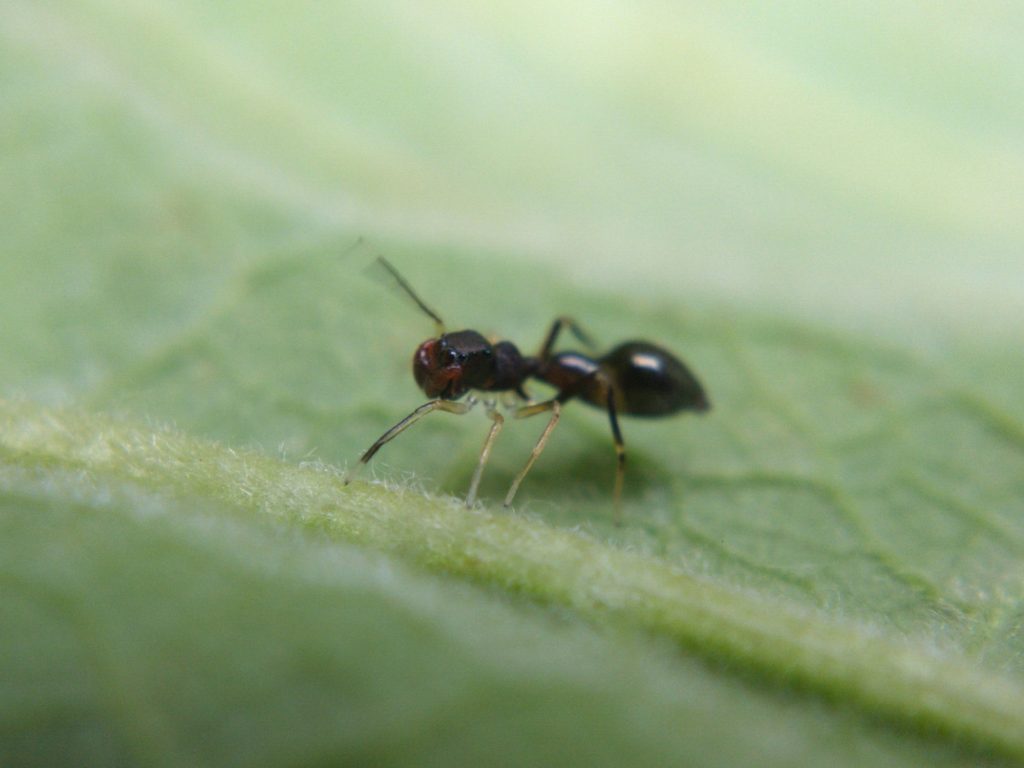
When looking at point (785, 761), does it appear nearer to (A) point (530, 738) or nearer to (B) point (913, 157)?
(A) point (530, 738)

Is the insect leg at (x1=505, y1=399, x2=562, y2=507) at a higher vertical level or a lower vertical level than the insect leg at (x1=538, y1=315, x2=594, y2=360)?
lower

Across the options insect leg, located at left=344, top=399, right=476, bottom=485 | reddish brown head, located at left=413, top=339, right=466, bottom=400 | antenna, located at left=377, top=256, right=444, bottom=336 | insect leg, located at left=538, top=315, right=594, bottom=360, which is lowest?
insect leg, located at left=344, top=399, right=476, bottom=485

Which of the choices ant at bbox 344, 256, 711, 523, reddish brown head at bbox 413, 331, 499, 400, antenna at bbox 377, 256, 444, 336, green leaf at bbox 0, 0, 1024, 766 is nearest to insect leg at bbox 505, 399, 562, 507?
ant at bbox 344, 256, 711, 523

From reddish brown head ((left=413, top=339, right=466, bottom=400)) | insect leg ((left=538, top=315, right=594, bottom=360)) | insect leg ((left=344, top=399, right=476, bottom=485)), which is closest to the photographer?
insect leg ((left=344, top=399, right=476, bottom=485))

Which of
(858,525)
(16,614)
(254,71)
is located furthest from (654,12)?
(16,614)

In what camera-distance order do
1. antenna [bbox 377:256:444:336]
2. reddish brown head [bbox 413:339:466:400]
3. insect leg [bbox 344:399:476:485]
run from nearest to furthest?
insect leg [bbox 344:399:476:485] → reddish brown head [bbox 413:339:466:400] → antenna [bbox 377:256:444:336]

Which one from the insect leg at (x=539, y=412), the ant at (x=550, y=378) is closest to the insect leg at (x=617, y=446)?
the ant at (x=550, y=378)

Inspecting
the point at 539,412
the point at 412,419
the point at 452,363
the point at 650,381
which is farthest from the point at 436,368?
the point at 650,381

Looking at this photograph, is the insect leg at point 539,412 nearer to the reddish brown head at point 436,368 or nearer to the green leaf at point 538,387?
the green leaf at point 538,387

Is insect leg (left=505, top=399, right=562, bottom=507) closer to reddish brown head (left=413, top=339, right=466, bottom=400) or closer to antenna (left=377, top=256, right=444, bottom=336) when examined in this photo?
reddish brown head (left=413, top=339, right=466, bottom=400)
